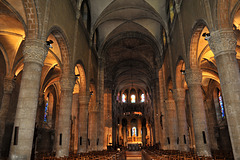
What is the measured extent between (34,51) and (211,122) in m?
22.3

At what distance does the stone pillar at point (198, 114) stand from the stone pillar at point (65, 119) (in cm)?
750

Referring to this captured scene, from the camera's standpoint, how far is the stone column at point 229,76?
6969mm

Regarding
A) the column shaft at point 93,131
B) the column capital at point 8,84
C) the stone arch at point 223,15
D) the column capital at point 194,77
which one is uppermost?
the stone arch at point 223,15

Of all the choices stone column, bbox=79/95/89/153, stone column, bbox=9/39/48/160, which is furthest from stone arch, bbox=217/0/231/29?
stone column, bbox=79/95/89/153

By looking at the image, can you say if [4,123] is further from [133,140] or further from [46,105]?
[133,140]

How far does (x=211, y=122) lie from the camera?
77.0 ft

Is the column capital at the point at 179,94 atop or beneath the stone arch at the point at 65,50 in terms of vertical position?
beneath

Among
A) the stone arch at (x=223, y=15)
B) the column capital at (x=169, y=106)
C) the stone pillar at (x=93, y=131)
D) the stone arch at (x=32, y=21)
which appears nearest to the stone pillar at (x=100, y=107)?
the stone pillar at (x=93, y=131)

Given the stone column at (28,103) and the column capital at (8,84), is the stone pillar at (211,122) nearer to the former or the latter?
the stone column at (28,103)

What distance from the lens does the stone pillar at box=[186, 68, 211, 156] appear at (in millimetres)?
10453

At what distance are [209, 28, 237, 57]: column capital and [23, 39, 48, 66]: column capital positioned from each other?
24.7 feet

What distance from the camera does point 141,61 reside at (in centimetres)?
3228

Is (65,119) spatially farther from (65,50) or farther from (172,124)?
(172,124)

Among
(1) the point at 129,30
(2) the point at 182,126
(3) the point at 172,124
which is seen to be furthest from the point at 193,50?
(1) the point at 129,30
